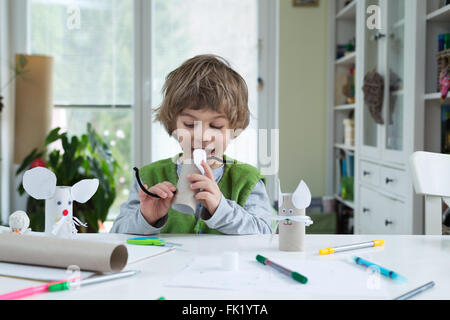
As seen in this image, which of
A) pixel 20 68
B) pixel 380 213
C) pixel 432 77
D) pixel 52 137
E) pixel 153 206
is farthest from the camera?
pixel 20 68

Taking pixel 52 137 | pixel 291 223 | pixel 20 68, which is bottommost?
pixel 291 223

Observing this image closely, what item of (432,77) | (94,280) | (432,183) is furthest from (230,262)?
(432,77)

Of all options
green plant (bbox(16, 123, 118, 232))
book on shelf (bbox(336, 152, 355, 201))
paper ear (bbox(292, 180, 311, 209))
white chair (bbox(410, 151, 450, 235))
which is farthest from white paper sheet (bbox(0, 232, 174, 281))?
book on shelf (bbox(336, 152, 355, 201))

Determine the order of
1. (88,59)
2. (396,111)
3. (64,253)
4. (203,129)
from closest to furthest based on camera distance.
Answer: (64,253) → (203,129) → (396,111) → (88,59)

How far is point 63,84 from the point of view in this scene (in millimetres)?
3439

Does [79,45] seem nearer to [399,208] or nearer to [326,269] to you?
[399,208]

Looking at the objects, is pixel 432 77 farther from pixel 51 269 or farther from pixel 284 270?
pixel 51 269

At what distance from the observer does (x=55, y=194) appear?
2.84ft

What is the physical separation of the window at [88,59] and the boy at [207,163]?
7.25 ft

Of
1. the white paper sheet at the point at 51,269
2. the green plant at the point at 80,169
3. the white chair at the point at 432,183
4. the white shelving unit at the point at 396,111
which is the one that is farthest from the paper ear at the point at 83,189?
the green plant at the point at 80,169

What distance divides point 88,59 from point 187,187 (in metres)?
2.79

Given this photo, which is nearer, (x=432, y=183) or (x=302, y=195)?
(x=302, y=195)

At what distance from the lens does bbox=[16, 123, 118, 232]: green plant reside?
2.89m

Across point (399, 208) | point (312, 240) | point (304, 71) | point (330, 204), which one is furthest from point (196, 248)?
point (304, 71)
